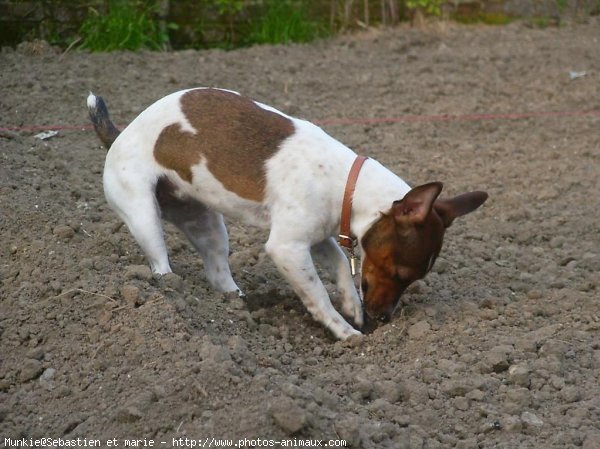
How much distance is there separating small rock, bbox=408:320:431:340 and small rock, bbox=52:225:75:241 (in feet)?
6.75

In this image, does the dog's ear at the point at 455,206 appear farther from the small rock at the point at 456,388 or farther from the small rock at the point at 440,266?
the small rock at the point at 440,266

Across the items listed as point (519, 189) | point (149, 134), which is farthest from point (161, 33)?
point (149, 134)

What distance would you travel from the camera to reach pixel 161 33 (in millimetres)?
11180

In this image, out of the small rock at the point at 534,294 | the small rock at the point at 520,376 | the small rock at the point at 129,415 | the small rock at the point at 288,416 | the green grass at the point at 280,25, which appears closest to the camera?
the small rock at the point at 288,416

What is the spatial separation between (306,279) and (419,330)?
685 mm

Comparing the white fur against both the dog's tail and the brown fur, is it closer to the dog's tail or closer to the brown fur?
the brown fur

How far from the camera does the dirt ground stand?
14.0 ft

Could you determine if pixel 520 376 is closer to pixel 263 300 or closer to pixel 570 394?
pixel 570 394

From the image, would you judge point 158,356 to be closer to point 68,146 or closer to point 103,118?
point 103,118

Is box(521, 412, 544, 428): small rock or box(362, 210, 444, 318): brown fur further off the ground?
box(362, 210, 444, 318): brown fur

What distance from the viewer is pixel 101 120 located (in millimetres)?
6230

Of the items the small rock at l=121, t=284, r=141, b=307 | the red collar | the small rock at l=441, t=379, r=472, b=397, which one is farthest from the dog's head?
the small rock at l=121, t=284, r=141, b=307

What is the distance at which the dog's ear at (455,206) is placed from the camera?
5.25m

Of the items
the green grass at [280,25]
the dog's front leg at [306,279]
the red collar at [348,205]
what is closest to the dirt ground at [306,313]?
the dog's front leg at [306,279]
